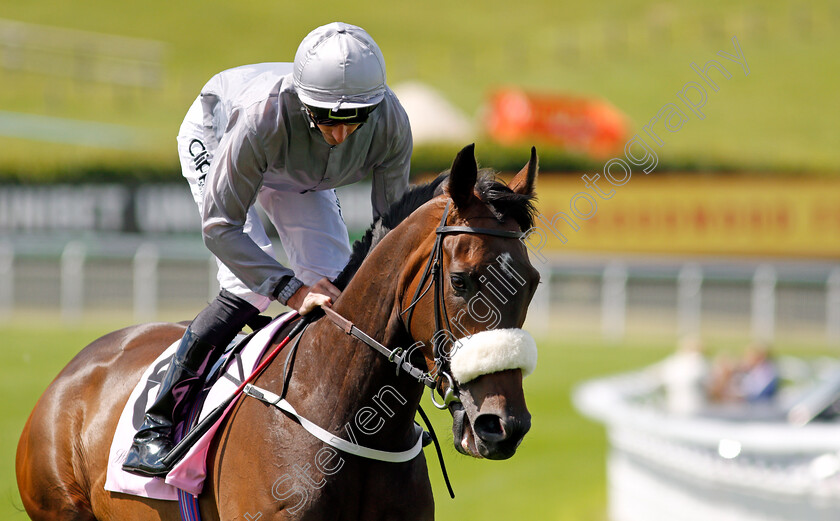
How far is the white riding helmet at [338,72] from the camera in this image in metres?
2.81

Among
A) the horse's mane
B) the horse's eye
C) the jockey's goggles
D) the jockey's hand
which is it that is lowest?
the jockey's hand

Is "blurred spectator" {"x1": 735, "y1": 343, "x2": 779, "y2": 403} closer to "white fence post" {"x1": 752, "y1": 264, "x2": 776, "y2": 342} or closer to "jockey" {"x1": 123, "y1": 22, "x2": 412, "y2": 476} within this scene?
"white fence post" {"x1": 752, "y1": 264, "x2": 776, "y2": 342}

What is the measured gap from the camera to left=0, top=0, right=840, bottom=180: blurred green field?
4316 cm

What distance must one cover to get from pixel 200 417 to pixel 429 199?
103 centimetres

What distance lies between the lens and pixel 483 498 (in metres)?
9.39

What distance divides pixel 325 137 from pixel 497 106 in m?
27.7

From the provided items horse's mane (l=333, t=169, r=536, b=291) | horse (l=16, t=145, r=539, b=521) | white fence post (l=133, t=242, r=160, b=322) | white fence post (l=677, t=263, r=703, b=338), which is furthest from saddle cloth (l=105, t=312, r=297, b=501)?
white fence post (l=677, t=263, r=703, b=338)

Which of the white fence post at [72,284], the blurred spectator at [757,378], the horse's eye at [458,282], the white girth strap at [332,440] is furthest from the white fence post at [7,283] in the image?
the horse's eye at [458,282]

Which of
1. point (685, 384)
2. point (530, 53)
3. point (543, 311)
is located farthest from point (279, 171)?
point (530, 53)

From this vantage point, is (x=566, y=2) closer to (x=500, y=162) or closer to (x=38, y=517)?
(x=500, y=162)

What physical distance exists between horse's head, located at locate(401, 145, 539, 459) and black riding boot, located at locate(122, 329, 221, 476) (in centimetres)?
84

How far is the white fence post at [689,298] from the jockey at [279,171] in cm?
1555

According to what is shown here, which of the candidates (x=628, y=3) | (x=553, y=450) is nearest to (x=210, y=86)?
(x=553, y=450)

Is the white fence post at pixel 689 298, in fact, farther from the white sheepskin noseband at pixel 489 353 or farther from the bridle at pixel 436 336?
the white sheepskin noseband at pixel 489 353
